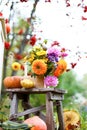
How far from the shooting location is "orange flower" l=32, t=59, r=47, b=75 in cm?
394

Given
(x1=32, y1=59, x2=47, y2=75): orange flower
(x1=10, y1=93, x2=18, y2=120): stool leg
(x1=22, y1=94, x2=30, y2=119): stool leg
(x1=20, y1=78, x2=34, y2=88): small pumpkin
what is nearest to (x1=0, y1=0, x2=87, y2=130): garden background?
(x1=22, y1=94, x2=30, y2=119): stool leg

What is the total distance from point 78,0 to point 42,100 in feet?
14.4

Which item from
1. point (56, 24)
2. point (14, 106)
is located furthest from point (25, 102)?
point (56, 24)

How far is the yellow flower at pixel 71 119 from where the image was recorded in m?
4.41

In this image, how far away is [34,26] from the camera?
266 inches

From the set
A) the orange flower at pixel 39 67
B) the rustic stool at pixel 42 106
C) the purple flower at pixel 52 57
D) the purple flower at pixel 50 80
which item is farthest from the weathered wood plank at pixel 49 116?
→ the purple flower at pixel 52 57

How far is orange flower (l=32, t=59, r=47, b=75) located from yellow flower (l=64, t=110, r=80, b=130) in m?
0.76

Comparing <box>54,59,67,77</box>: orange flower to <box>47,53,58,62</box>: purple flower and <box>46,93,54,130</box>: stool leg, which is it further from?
<box>46,93,54,130</box>: stool leg

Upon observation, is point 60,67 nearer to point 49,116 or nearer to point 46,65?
point 46,65

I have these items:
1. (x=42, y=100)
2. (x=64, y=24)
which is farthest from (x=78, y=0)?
(x=42, y=100)

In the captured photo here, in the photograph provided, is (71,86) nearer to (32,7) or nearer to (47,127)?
(32,7)

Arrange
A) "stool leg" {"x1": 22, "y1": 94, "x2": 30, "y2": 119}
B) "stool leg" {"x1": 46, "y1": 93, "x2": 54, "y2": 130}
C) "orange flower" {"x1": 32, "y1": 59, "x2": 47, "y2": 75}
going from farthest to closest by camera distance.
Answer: "stool leg" {"x1": 22, "y1": 94, "x2": 30, "y2": 119} < "orange flower" {"x1": 32, "y1": 59, "x2": 47, "y2": 75} < "stool leg" {"x1": 46, "y1": 93, "x2": 54, "y2": 130}

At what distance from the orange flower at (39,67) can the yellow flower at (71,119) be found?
764 millimetres

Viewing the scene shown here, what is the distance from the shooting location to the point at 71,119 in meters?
4.46
